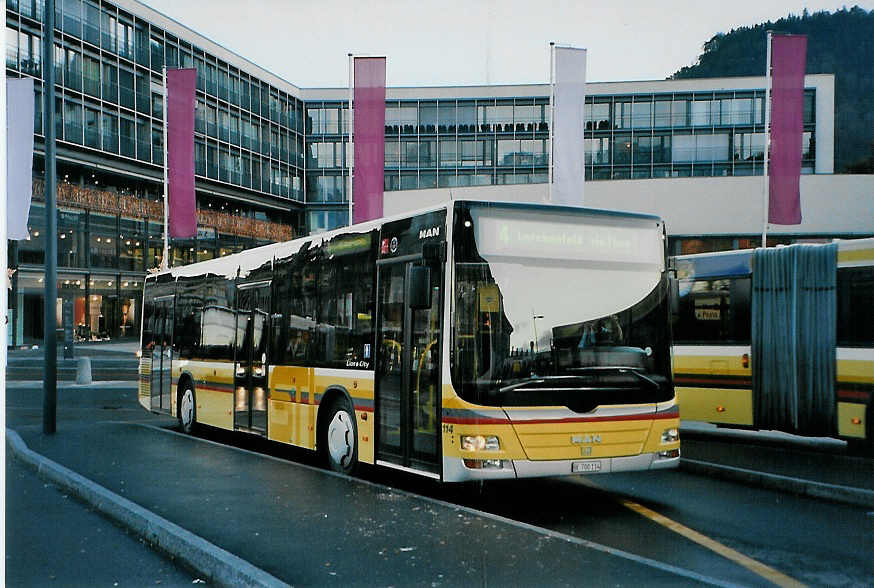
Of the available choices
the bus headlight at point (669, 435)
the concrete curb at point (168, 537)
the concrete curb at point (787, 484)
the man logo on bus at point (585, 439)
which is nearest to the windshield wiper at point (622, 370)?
the bus headlight at point (669, 435)

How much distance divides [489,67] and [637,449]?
535 centimetres

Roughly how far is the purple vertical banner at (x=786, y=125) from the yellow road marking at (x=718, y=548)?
2159 centimetres

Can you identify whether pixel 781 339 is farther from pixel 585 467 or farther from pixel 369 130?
pixel 369 130

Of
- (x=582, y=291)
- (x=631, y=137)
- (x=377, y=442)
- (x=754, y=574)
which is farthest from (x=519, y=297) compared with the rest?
(x=631, y=137)

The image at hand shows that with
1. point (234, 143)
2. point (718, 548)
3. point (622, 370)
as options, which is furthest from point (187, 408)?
point (234, 143)

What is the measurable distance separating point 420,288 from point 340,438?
10.2 ft

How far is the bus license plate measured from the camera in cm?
888

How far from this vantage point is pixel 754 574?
6695 millimetres

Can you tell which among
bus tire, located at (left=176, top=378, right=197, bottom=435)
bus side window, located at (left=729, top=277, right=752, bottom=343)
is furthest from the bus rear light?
bus tire, located at (left=176, top=378, right=197, bottom=435)

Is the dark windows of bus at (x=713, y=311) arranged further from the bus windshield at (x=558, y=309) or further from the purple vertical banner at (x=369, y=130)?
the purple vertical banner at (x=369, y=130)

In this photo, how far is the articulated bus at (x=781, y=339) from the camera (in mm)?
12625

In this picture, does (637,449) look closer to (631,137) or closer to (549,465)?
(549,465)

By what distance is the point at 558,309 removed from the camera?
8953 mm

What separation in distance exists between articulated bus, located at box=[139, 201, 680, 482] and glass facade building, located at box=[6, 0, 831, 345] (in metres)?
40.9
